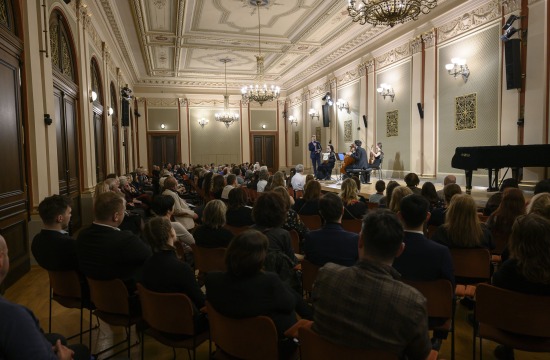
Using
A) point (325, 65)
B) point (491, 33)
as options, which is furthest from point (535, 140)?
point (325, 65)

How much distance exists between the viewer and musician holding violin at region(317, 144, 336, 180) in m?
11.4

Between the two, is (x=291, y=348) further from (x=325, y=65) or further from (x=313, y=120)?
(x=313, y=120)

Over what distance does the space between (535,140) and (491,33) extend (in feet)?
7.84

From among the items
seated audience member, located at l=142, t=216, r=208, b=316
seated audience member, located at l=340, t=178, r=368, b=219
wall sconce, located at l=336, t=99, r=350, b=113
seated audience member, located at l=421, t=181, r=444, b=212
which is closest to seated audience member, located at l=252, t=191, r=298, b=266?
seated audience member, located at l=142, t=216, r=208, b=316

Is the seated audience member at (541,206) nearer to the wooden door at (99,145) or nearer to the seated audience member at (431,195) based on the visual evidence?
the seated audience member at (431,195)

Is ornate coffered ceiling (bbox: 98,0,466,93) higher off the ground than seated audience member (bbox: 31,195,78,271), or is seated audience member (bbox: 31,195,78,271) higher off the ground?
ornate coffered ceiling (bbox: 98,0,466,93)

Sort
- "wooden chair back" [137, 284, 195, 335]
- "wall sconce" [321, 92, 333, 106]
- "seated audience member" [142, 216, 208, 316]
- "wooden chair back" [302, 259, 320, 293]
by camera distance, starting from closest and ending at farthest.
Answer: "wooden chair back" [137, 284, 195, 335], "seated audience member" [142, 216, 208, 316], "wooden chair back" [302, 259, 320, 293], "wall sconce" [321, 92, 333, 106]

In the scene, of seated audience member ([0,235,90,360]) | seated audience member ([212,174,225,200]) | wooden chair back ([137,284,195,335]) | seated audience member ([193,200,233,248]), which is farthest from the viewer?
seated audience member ([212,174,225,200])

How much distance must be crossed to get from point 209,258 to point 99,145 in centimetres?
696

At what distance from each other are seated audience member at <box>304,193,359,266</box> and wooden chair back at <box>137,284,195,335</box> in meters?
1.02

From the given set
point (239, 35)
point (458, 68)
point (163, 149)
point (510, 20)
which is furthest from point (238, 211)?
point (163, 149)

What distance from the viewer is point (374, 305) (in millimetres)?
1330

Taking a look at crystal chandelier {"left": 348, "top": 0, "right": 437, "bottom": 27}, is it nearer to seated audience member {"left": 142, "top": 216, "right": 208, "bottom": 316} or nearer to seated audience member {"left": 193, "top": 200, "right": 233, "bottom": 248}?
seated audience member {"left": 193, "top": 200, "right": 233, "bottom": 248}

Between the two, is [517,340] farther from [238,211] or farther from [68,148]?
[68,148]
